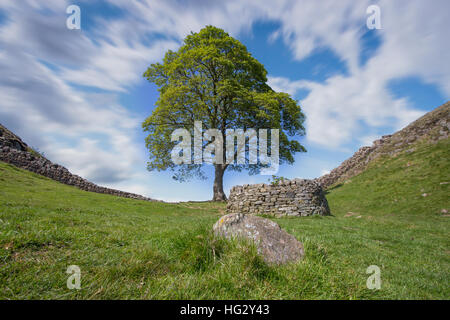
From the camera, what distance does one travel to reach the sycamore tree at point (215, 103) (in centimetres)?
2531

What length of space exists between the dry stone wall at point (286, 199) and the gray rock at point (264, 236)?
13.2 meters

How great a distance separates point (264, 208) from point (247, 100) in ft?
43.4

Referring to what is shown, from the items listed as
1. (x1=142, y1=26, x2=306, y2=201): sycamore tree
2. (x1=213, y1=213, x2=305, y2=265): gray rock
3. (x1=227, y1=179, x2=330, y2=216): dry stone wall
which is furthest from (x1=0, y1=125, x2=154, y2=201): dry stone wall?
(x1=213, y1=213, x2=305, y2=265): gray rock

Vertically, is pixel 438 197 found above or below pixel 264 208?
above

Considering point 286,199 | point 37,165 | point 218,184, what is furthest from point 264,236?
point 37,165

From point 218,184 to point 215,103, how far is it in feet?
32.8

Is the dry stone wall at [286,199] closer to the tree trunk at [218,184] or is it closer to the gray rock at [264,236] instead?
the tree trunk at [218,184]

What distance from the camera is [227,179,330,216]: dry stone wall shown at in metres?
16.8

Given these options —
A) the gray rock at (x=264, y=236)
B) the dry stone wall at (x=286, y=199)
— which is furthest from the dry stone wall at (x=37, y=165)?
the gray rock at (x=264, y=236)

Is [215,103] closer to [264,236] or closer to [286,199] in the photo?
[286,199]

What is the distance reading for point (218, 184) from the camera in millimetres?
28094

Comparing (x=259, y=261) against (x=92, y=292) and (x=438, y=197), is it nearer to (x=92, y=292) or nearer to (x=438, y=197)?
(x=92, y=292)
